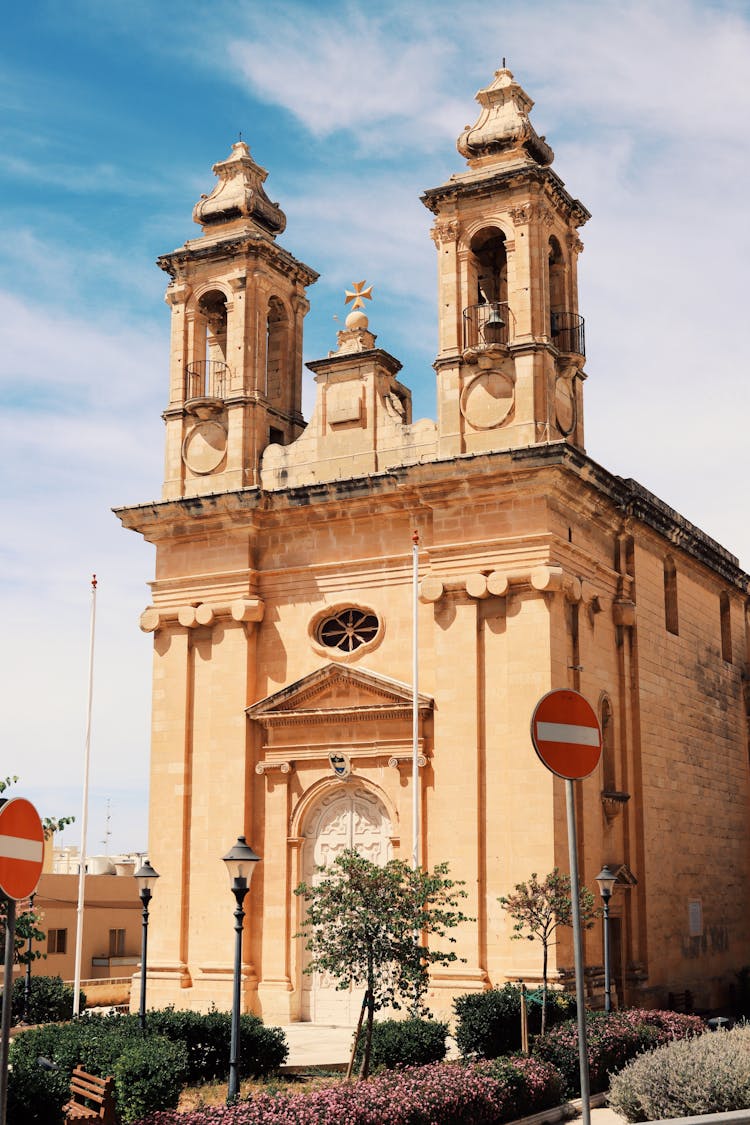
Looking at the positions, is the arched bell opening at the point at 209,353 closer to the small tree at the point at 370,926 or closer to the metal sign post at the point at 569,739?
the small tree at the point at 370,926

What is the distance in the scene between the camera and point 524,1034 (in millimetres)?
17844

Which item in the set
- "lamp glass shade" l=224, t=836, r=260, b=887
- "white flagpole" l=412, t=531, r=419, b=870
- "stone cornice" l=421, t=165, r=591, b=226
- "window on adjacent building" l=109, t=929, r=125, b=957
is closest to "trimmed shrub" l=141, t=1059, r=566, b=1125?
"lamp glass shade" l=224, t=836, r=260, b=887

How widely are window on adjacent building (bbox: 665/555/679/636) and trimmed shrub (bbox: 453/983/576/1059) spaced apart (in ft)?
40.2

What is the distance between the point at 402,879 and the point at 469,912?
18.7 ft

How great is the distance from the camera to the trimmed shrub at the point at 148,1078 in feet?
48.0

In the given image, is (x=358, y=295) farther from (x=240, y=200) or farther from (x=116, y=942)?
(x=116, y=942)

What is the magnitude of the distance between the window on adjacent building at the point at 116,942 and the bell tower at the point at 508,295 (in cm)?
2190

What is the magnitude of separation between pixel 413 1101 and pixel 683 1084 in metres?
2.91

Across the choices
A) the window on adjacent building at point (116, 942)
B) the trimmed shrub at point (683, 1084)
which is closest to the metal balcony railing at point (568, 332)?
the trimmed shrub at point (683, 1084)

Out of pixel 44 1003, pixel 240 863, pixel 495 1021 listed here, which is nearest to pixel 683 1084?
pixel 495 1021

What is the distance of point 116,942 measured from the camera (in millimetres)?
39875

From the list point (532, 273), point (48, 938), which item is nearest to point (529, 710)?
point (532, 273)

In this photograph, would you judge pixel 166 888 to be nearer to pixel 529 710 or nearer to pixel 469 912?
pixel 469 912

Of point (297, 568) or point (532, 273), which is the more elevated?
point (532, 273)
